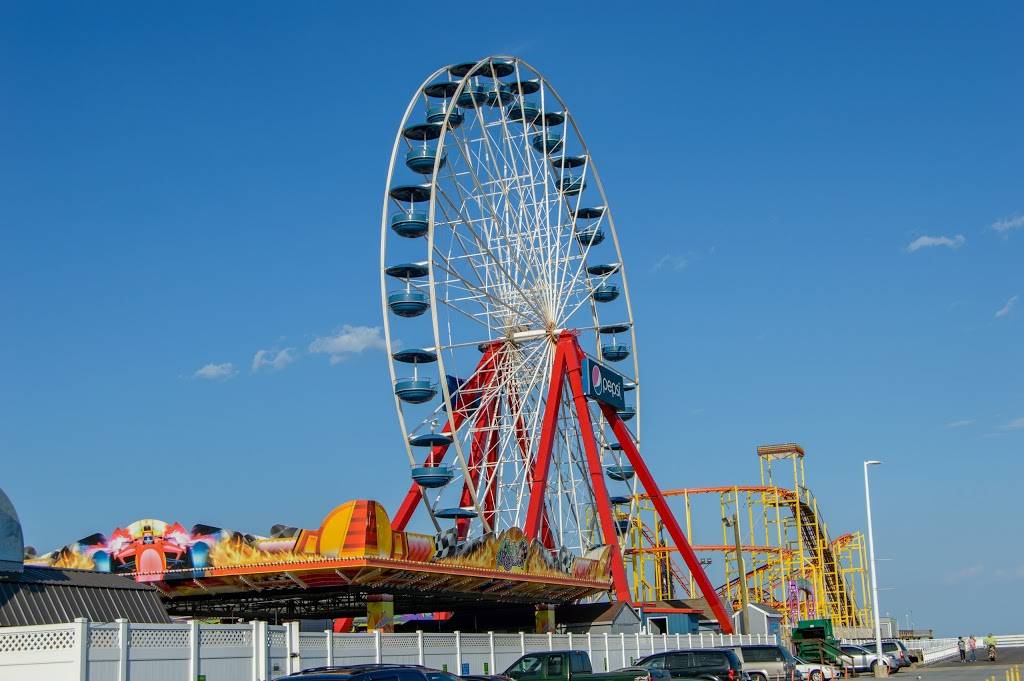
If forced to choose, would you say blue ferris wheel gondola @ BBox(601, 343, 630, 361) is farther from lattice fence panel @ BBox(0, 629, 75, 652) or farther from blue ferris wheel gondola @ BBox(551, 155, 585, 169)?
lattice fence panel @ BBox(0, 629, 75, 652)

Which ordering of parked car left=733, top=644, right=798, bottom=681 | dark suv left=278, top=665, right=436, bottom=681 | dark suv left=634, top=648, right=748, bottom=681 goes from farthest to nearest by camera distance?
1. parked car left=733, top=644, right=798, bottom=681
2. dark suv left=634, top=648, right=748, bottom=681
3. dark suv left=278, top=665, right=436, bottom=681

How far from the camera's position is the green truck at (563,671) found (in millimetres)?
25078

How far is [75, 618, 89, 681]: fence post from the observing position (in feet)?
59.5

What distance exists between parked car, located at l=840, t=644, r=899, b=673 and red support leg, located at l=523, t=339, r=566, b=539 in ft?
44.0

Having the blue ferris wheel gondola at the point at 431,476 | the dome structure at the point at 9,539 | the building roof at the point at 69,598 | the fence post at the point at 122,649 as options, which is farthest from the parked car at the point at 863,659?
the fence post at the point at 122,649

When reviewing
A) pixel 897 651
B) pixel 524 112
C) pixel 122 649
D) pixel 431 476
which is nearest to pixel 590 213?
pixel 524 112

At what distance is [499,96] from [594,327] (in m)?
12.7

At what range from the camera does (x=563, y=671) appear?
83.9 ft

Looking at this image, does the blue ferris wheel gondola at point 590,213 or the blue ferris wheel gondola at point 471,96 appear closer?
the blue ferris wheel gondola at point 471,96

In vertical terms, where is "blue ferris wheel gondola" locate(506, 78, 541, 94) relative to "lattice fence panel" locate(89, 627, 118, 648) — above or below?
above

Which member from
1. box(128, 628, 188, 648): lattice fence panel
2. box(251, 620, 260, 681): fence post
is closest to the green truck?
box(251, 620, 260, 681): fence post

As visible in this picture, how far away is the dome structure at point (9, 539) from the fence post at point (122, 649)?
4464 mm

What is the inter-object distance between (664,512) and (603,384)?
300 inches

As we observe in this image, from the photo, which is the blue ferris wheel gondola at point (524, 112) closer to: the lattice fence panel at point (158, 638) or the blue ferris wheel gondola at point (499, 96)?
the blue ferris wheel gondola at point (499, 96)
